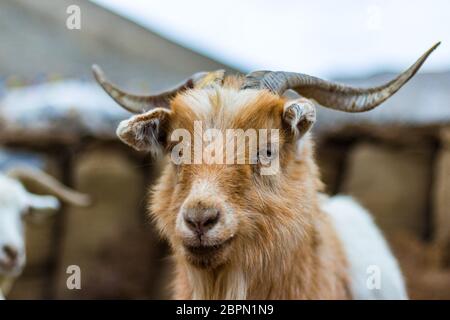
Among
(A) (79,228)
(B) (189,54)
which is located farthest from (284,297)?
(B) (189,54)

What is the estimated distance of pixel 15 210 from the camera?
28.5 ft

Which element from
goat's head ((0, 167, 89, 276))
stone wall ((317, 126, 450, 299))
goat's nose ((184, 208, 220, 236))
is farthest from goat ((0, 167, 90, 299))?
stone wall ((317, 126, 450, 299))

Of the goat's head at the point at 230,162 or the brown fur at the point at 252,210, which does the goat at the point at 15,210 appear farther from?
the goat's head at the point at 230,162

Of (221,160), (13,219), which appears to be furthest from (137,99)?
(13,219)

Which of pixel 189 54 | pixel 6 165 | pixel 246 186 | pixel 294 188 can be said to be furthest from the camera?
pixel 189 54

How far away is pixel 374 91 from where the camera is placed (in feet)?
16.2

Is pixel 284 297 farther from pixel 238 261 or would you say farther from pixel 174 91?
pixel 174 91

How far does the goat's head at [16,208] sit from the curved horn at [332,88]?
4.20 metres

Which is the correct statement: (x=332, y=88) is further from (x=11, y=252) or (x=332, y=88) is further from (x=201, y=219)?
(x=11, y=252)

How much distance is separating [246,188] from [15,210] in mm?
5161

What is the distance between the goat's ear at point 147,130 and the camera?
434 centimetres

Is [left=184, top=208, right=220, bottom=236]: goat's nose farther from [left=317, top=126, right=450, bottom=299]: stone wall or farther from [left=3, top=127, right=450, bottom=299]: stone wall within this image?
[left=3, top=127, right=450, bottom=299]: stone wall

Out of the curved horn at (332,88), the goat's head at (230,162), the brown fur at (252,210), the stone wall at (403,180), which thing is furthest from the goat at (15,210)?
the stone wall at (403,180)
